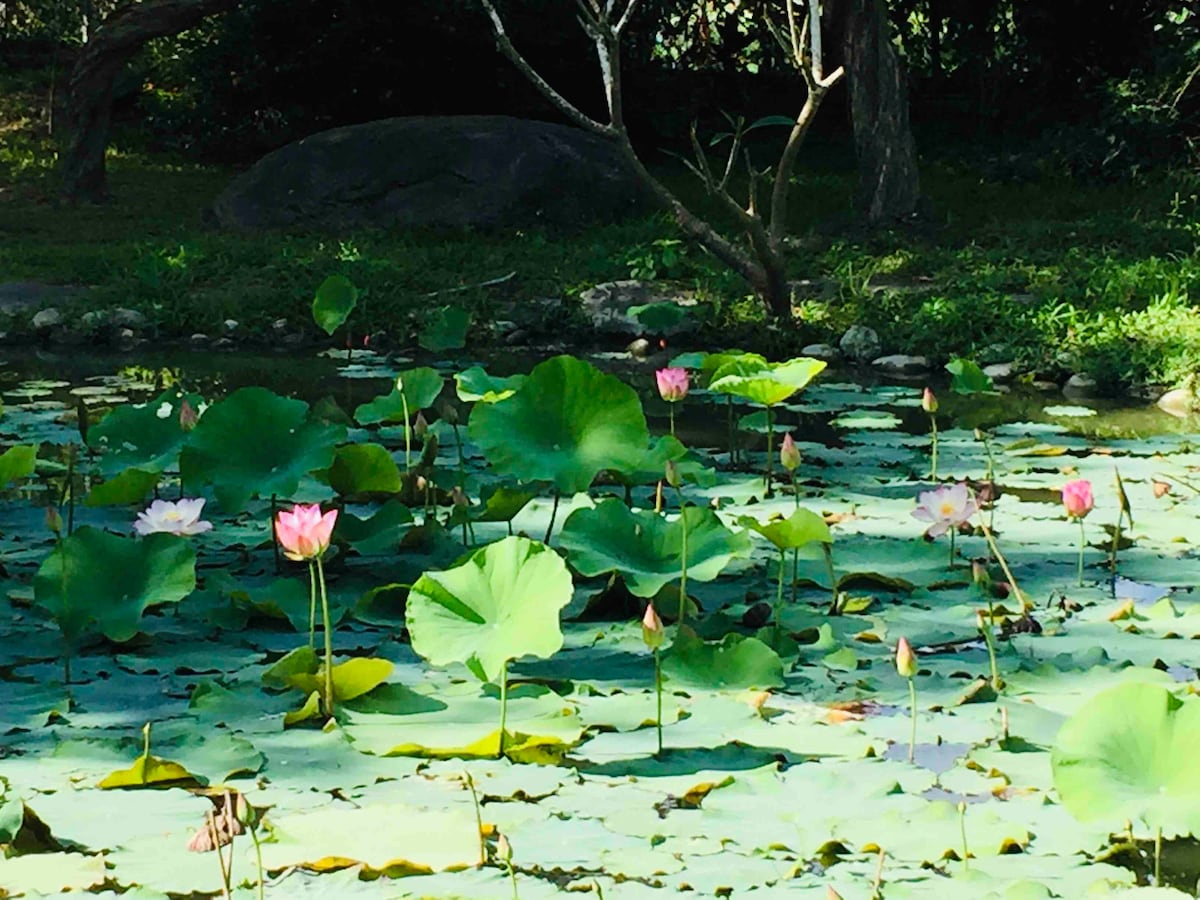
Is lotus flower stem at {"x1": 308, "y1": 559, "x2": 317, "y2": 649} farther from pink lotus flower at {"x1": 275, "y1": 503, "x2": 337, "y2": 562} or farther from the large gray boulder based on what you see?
the large gray boulder

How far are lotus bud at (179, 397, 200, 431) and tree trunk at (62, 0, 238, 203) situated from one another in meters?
8.27

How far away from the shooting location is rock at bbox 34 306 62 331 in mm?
7500

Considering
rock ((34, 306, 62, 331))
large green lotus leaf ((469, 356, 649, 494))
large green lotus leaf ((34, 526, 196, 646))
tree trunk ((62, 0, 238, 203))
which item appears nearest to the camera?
large green lotus leaf ((34, 526, 196, 646))

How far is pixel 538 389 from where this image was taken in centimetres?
294

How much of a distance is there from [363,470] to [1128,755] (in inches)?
A: 74.8

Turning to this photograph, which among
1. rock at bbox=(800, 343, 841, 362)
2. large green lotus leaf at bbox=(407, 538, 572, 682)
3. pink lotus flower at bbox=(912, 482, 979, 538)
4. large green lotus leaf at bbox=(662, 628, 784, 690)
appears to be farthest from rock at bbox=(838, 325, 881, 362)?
large green lotus leaf at bbox=(407, 538, 572, 682)

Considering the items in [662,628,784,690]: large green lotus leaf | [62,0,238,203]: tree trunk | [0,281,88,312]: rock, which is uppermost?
[62,0,238,203]: tree trunk

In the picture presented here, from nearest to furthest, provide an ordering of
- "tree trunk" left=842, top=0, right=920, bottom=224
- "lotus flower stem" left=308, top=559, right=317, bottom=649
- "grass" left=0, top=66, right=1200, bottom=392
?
"lotus flower stem" left=308, top=559, right=317, bottom=649 → "grass" left=0, top=66, right=1200, bottom=392 → "tree trunk" left=842, top=0, right=920, bottom=224

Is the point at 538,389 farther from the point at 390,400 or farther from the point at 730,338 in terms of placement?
the point at 730,338

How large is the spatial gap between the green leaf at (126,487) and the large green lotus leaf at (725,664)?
4.21 ft

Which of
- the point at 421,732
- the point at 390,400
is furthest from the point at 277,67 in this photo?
the point at 421,732

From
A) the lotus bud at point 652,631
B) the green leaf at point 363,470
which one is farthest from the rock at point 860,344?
the lotus bud at point 652,631

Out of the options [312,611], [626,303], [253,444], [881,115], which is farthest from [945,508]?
[881,115]

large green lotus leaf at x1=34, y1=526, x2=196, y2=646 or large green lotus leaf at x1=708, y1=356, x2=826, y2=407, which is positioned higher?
large green lotus leaf at x1=708, y1=356, x2=826, y2=407
